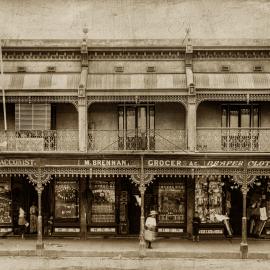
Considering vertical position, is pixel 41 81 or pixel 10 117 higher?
pixel 41 81

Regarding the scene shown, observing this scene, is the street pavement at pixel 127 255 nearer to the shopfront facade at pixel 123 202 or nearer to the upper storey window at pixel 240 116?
the shopfront facade at pixel 123 202

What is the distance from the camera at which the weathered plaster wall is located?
31766 millimetres

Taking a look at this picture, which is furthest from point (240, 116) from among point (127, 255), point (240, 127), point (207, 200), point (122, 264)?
point (122, 264)

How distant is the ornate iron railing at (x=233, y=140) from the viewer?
27.0 metres

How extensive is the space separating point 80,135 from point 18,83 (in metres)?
3.73

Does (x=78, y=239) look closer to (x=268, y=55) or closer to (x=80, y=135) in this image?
(x=80, y=135)

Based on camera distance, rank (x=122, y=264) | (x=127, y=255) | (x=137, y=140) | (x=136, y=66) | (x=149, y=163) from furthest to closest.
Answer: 1. (x=136, y=66)
2. (x=137, y=140)
3. (x=149, y=163)
4. (x=127, y=255)
5. (x=122, y=264)

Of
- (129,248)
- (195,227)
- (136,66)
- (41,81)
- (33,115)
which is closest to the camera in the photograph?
(129,248)

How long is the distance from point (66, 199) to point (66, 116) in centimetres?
368

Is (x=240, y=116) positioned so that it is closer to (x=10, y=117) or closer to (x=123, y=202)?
(x=123, y=202)

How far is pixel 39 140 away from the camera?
27.2 metres

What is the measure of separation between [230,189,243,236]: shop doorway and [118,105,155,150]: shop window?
4341 millimetres

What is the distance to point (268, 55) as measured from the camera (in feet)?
94.7

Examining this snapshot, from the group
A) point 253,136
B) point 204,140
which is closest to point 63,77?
point 204,140
